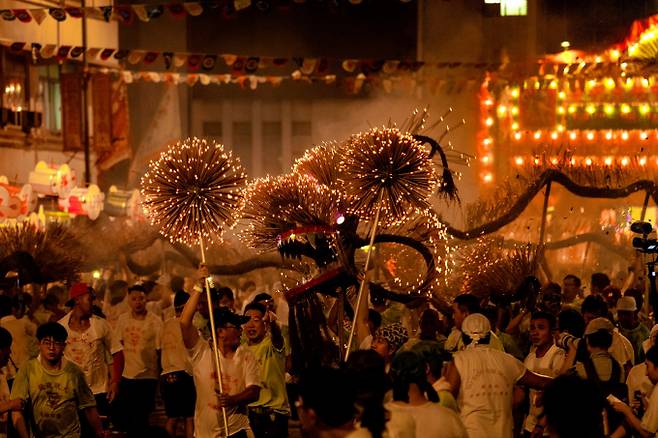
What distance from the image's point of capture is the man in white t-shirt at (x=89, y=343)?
41.0ft

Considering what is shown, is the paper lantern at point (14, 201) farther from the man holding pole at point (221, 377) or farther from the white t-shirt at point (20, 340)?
the man holding pole at point (221, 377)

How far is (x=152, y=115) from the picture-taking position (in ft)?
122

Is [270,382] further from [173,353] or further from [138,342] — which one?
[138,342]

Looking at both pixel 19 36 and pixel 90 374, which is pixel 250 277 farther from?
pixel 90 374

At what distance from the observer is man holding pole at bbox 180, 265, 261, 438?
33.4 feet

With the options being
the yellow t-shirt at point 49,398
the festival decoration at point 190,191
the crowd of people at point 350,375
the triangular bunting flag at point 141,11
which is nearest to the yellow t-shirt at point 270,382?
the crowd of people at point 350,375

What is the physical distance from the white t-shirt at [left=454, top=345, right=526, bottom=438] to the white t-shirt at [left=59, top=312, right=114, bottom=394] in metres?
4.76

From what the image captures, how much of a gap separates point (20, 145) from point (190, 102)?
369 inches

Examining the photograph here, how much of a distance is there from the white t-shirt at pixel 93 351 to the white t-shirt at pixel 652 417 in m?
5.73

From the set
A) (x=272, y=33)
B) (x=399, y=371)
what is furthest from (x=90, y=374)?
(x=272, y=33)

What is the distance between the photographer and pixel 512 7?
33.0 meters

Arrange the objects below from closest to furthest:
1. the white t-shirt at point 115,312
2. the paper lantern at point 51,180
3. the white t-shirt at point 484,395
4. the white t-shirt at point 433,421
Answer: the white t-shirt at point 433,421 < the white t-shirt at point 484,395 < the white t-shirt at point 115,312 < the paper lantern at point 51,180

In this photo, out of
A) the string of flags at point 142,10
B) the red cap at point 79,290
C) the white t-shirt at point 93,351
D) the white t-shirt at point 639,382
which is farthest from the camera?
the string of flags at point 142,10

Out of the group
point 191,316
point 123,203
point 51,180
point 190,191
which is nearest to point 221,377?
point 191,316
